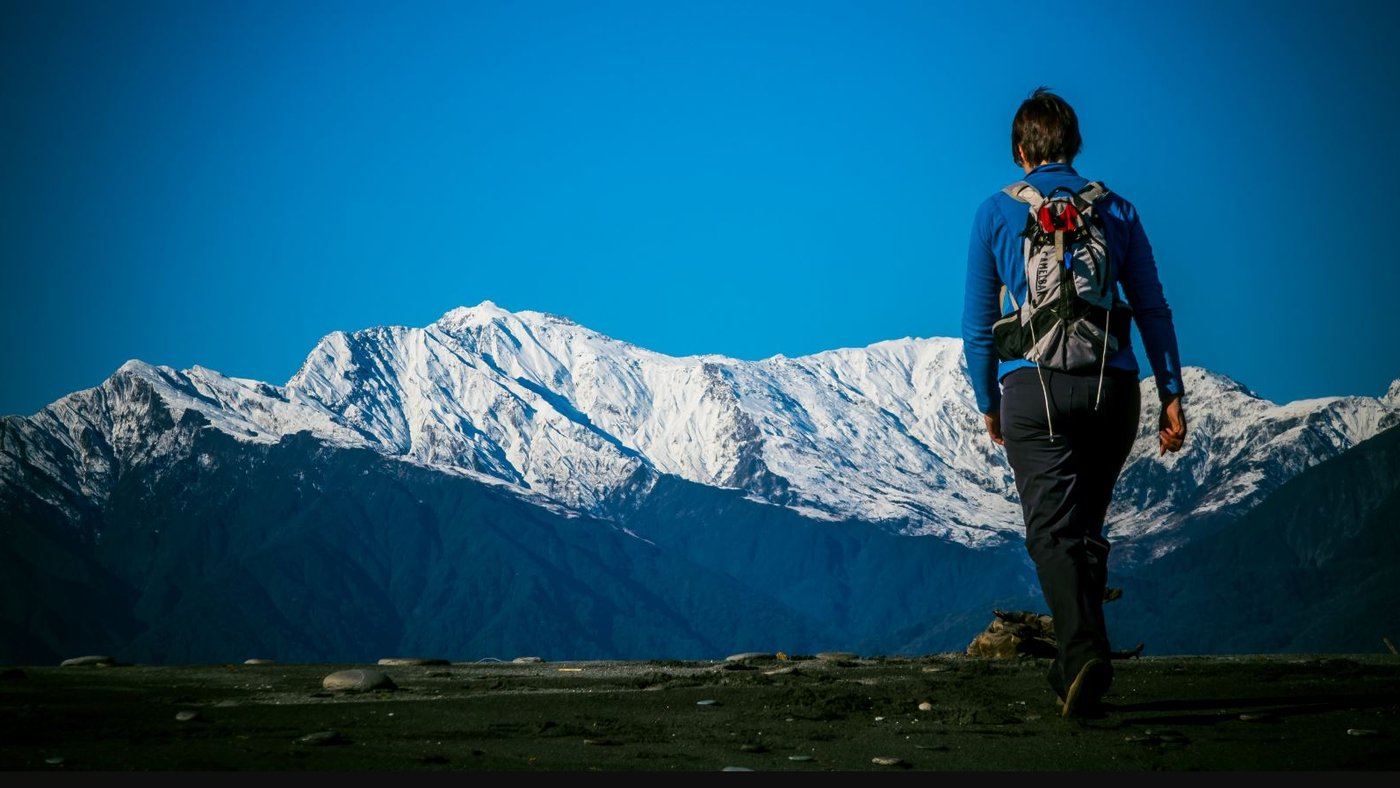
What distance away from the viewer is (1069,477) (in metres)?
9.73

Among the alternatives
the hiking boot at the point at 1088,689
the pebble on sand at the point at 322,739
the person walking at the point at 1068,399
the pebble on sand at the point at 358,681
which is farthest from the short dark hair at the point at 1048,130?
the pebble on sand at the point at 358,681

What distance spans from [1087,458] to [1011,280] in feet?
3.61

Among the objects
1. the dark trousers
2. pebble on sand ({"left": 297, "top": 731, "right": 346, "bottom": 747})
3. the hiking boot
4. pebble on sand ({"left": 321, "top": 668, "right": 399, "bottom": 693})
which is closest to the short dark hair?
the dark trousers

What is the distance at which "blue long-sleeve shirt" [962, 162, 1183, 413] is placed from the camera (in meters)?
9.89

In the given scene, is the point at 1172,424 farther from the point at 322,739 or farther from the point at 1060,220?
the point at 322,739

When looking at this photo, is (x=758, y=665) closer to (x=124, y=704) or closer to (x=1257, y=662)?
(x=1257, y=662)

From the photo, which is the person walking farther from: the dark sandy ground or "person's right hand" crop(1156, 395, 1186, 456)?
the dark sandy ground

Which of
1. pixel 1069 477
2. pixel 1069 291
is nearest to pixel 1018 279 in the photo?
pixel 1069 291

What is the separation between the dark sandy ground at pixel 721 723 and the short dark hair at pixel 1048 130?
3.29 metres

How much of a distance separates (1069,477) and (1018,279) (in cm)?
116

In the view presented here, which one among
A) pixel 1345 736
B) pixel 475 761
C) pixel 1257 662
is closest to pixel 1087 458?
pixel 1345 736

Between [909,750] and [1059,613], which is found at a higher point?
[1059,613]

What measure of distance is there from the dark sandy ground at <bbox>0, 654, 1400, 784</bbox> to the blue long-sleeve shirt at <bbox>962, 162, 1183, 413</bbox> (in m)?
1.97

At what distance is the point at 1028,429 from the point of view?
9.80 metres
